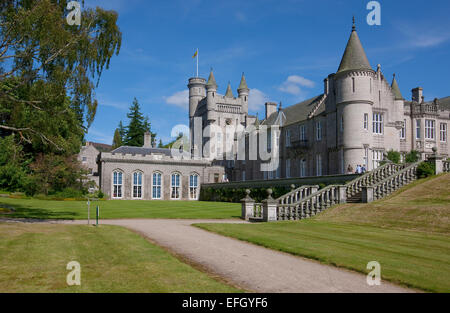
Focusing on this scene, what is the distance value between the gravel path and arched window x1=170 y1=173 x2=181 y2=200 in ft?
144

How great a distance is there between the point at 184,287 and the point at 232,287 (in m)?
0.84

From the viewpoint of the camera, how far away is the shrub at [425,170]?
2416 cm

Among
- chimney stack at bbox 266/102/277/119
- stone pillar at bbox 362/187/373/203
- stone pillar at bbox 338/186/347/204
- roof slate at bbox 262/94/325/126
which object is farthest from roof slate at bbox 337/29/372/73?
chimney stack at bbox 266/102/277/119

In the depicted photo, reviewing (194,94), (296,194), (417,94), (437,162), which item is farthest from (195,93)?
(437,162)

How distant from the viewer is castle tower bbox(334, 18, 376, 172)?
34.1 meters

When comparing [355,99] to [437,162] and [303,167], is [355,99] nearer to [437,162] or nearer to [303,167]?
[437,162]

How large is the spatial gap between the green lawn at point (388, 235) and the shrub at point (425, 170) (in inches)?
36.3

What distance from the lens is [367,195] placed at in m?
21.0

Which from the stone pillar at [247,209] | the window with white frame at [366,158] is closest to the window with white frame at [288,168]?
the window with white frame at [366,158]

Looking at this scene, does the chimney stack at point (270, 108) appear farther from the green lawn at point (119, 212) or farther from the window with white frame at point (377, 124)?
the green lawn at point (119, 212)

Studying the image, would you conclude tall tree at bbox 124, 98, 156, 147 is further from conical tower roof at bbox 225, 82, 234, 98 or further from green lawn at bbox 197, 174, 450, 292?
green lawn at bbox 197, 174, 450, 292

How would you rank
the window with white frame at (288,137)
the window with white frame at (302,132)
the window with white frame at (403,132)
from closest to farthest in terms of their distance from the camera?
the window with white frame at (403,132)
the window with white frame at (302,132)
the window with white frame at (288,137)
